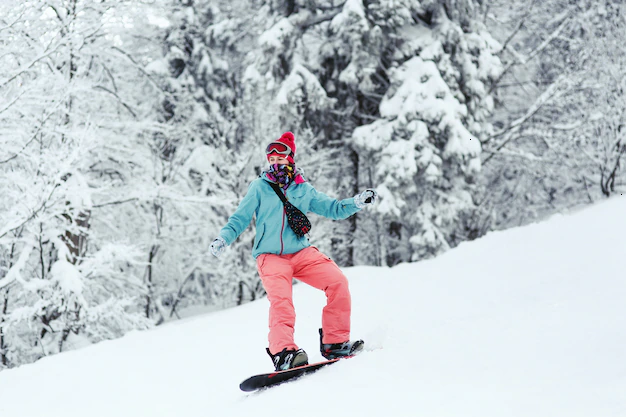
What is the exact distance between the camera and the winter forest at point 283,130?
390 inches

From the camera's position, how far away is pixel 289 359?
345 centimetres

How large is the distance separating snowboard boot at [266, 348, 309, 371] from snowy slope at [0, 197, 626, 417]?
0.49 feet

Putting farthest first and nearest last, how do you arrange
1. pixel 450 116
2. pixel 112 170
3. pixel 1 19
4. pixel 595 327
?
pixel 112 170, pixel 450 116, pixel 1 19, pixel 595 327

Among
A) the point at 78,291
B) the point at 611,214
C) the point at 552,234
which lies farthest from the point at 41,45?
the point at 611,214

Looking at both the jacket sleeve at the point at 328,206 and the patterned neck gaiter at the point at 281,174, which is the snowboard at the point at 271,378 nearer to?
the jacket sleeve at the point at 328,206

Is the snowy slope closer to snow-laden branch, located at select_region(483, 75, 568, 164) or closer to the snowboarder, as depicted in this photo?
the snowboarder

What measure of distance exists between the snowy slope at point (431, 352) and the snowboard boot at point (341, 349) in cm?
12

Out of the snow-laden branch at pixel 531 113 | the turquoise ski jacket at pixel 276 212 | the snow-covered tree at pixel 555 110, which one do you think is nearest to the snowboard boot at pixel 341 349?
the turquoise ski jacket at pixel 276 212

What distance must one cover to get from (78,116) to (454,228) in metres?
8.08

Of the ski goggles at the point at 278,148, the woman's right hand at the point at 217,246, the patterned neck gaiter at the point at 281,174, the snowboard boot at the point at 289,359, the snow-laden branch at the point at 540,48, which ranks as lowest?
the snowboard boot at the point at 289,359

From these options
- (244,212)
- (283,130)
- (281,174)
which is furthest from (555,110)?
(244,212)

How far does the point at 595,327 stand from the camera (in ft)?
11.4

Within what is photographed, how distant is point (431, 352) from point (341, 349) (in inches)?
26.1

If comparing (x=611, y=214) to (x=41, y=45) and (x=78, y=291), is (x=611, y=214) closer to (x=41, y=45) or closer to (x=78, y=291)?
(x=78, y=291)
